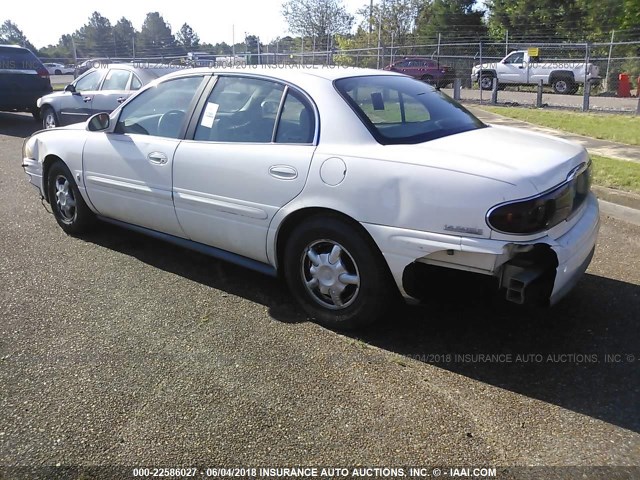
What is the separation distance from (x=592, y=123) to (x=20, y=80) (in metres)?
13.0

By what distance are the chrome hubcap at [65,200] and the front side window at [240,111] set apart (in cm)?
183

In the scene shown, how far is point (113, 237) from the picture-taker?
5.32m

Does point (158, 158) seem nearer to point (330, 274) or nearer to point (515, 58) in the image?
point (330, 274)

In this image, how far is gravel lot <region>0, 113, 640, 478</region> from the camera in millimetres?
2500

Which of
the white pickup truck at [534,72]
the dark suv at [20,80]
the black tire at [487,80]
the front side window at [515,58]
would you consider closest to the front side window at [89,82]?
the dark suv at [20,80]

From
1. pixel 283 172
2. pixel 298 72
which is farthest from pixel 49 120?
pixel 283 172

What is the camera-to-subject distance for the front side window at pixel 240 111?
148 inches

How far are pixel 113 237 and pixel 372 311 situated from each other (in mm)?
3024

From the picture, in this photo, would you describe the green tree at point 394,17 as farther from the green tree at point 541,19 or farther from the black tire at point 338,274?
the black tire at point 338,274

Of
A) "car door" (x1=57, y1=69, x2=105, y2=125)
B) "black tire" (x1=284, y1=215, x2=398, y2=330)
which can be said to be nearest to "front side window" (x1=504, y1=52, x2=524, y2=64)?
"car door" (x1=57, y1=69, x2=105, y2=125)

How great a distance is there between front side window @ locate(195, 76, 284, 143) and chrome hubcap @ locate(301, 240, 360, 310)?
818 millimetres

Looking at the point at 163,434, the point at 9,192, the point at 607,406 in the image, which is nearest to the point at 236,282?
the point at 163,434

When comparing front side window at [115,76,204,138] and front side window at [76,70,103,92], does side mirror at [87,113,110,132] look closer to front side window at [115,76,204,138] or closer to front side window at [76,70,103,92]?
front side window at [115,76,204,138]

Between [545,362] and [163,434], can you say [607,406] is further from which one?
[163,434]
